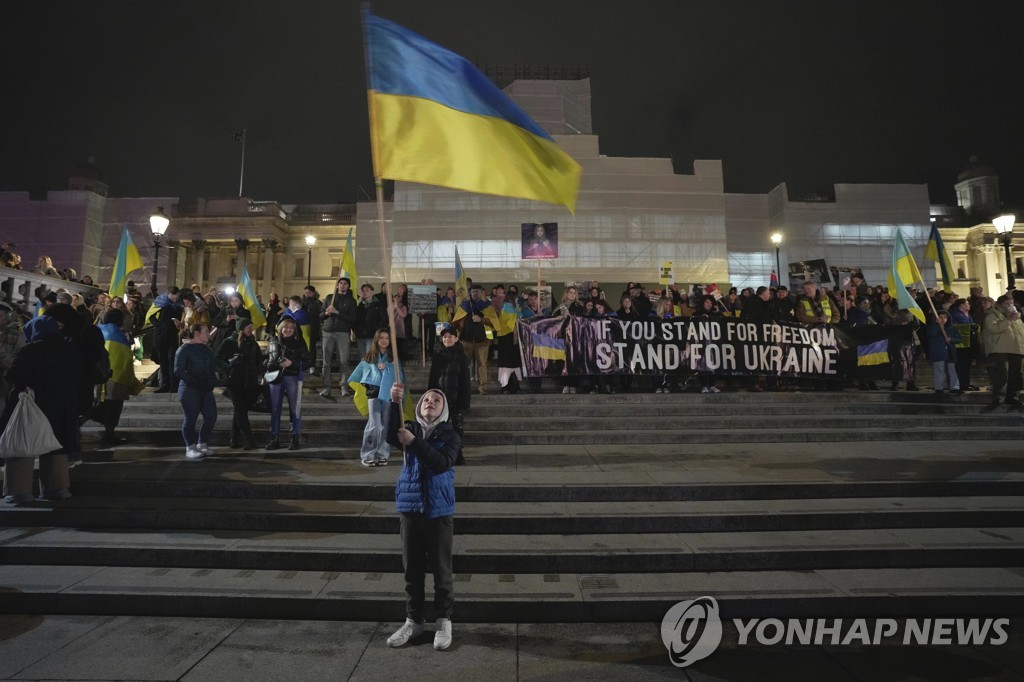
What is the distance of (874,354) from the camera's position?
472 inches

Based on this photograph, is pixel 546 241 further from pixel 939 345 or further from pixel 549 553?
pixel 549 553

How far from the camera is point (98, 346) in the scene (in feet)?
22.7

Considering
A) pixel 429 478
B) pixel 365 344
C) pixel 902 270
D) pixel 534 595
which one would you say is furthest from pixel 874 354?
pixel 429 478

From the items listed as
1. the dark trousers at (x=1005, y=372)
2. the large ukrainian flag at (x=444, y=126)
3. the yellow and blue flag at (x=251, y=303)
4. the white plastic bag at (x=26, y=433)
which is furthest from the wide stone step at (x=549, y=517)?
the yellow and blue flag at (x=251, y=303)

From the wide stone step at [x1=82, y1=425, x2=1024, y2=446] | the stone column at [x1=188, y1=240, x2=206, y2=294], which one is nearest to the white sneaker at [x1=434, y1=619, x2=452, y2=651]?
the wide stone step at [x1=82, y1=425, x2=1024, y2=446]

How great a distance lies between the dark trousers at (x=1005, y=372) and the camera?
10039 mm

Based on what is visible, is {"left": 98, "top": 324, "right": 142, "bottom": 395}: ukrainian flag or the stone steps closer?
the stone steps

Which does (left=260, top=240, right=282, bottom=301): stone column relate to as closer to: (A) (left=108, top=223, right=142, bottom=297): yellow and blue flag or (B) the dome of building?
(A) (left=108, top=223, right=142, bottom=297): yellow and blue flag

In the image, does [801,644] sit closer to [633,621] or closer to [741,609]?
[741,609]

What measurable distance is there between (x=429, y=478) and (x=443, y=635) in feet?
3.28

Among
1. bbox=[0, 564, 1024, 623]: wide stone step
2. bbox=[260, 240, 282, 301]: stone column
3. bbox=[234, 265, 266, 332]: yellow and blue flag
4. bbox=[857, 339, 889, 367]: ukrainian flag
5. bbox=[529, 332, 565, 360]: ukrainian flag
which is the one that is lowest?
bbox=[0, 564, 1024, 623]: wide stone step

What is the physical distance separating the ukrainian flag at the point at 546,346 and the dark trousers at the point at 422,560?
7.61 meters

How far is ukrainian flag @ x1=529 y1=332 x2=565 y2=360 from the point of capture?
11172mm

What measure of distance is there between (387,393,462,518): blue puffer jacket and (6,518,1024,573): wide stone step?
1143mm
